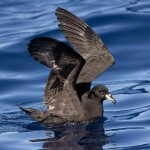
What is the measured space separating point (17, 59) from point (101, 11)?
380cm

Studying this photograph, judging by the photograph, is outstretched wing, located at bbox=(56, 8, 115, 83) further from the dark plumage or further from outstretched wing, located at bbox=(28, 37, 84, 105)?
outstretched wing, located at bbox=(28, 37, 84, 105)

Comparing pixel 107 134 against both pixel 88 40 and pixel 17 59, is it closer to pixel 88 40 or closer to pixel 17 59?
pixel 88 40

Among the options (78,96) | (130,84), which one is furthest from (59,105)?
(130,84)

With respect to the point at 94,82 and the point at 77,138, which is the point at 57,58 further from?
the point at 94,82

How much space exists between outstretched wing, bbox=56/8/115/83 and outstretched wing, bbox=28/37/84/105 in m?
0.58

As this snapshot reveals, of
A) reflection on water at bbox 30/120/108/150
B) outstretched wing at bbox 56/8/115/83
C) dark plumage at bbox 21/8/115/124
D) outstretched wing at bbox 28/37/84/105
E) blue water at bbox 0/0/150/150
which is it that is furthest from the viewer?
outstretched wing at bbox 56/8/115/83

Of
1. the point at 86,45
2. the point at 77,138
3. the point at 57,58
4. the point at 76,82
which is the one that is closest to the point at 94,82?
the point at 86,45

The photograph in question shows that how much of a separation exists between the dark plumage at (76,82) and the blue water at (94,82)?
0.22 metres

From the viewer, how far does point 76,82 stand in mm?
12219

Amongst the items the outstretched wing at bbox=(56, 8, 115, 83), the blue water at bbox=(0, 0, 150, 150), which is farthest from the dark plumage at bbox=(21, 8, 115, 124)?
the blue water at bbox=(0, 0, 150, 150)

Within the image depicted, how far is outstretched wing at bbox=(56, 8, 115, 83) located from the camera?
39.3 ft

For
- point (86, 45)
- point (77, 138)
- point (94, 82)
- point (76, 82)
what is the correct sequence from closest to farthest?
point (77, 138), point (76, 82), point (86, 45), point (94, 82)

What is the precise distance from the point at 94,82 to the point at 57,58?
372cm

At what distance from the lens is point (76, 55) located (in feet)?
36.3
